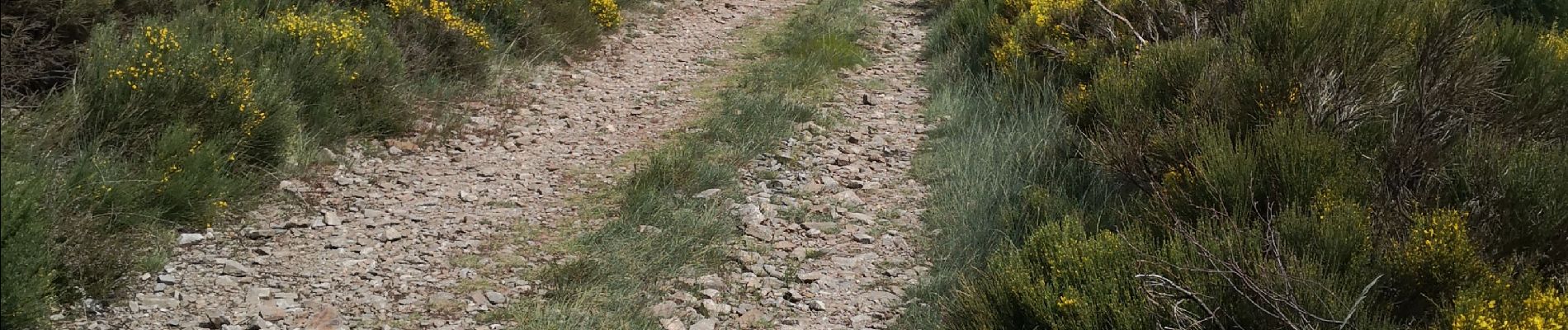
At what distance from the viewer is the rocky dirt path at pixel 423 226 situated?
14.4ft

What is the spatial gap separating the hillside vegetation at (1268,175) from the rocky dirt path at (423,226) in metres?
1.42

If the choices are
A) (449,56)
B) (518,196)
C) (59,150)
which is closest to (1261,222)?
(518,196)

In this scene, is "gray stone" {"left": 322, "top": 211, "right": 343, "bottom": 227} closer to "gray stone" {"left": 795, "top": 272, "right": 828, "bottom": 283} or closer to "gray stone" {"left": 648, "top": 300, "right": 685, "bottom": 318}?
"gray stone" {"left": 648, "top": 300, "right": 685, "bottom": 318}

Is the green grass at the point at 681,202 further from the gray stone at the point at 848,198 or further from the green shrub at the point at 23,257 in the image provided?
the green shrub at the point at 23,257

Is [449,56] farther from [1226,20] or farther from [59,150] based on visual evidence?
[1226,20]

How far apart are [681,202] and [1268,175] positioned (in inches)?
110

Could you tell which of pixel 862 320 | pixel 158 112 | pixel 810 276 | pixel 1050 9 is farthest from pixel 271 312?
pixel 1050 9

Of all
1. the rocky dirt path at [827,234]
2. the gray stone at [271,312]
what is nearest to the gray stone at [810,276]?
the rocky dirt path at [827,234]

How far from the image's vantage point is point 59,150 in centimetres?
471

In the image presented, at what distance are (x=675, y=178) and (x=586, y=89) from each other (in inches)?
91.3

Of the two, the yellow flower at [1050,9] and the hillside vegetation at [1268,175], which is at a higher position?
the hillside vegetation at [1268,175]

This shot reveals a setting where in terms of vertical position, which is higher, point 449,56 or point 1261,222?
point 1261,222

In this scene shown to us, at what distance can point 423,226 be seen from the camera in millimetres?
5395

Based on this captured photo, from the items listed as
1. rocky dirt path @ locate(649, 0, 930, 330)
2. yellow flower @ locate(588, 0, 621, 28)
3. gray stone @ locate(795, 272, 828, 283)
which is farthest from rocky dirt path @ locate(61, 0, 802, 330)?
yellow flower @ locate(588, 0, 621, 28)
